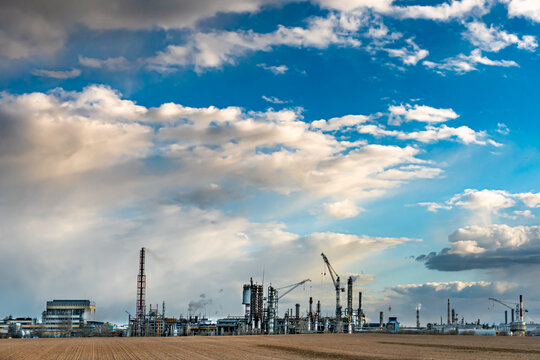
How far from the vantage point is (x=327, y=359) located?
4994 centimetres

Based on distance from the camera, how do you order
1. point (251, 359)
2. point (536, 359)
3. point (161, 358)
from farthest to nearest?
point (536, 359), point (161, 358), point (251, 359)

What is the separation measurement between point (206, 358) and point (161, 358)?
171 inches

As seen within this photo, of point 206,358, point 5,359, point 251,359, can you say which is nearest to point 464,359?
point 251,359

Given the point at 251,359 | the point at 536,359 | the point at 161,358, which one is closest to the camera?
the point at 251,359

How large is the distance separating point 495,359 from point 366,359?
539 inches

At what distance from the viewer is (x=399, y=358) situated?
51.8 metres

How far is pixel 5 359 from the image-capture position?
53.4 metres

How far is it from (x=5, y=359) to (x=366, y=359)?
1356 inches

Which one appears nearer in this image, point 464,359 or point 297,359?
point 297,359

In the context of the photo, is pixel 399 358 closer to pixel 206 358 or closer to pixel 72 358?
pixel 206 358

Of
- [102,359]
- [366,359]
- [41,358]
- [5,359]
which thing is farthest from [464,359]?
[5,359]

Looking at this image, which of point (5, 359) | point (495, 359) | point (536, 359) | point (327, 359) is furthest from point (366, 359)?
point (5, 359)

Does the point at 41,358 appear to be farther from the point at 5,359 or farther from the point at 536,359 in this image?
the point at 536,359

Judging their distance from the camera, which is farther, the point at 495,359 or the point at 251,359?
the point at 495,359
